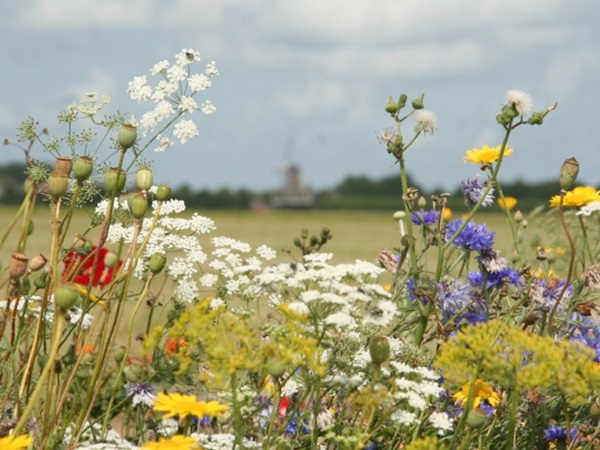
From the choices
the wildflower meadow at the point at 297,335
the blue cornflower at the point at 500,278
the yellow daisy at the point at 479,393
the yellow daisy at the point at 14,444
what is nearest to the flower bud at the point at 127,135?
the wildflower meadow at the point at 297,335

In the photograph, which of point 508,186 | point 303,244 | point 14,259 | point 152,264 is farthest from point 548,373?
point 508,186

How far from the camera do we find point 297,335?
6.51 feet

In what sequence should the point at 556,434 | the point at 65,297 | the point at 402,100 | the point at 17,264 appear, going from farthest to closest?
the point at 402,100 < the point at 556,434 < the point at 17,264 < the point at 65,297

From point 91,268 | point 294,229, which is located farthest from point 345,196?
point 91,268

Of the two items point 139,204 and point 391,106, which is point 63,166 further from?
point 391,106

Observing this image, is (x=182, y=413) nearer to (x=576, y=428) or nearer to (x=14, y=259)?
(x=14, y=259)

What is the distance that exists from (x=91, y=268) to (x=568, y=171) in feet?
5.02

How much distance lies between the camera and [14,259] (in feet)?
6.86

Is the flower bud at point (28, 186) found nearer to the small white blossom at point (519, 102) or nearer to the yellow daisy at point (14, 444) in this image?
the yellow daisy at point (14, 444)

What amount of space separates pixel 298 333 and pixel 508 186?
146ft

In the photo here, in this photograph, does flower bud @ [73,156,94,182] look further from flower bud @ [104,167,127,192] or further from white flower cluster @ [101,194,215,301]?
white flower cluster @ [101,194,215,301]

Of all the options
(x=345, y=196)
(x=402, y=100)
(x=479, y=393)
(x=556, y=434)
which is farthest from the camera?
(x=345, y=196)

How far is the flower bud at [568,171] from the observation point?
8.87ft

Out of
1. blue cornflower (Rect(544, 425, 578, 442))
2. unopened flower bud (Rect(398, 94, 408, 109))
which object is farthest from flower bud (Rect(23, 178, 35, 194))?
blue cornflower (Rect(544, 425, 578, 442))
